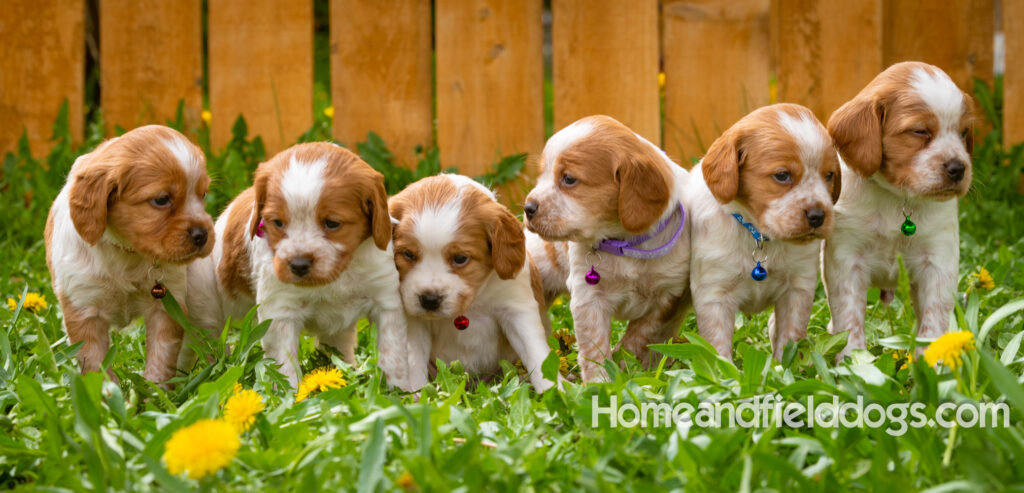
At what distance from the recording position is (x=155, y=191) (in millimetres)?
4289

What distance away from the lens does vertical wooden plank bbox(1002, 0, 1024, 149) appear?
766cm

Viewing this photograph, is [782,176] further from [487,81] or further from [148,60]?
[148,60]

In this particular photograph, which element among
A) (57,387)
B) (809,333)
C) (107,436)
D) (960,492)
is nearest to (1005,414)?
(960,492)

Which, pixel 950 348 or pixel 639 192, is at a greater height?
pixel 639 192

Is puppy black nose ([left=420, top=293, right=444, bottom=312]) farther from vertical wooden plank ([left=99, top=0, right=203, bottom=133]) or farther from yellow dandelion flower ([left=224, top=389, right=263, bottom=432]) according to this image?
vertical wooden plank ([left=99, top=0, right=203, bottom=133])

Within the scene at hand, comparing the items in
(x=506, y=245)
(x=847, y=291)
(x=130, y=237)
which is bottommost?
(x=847, y=291)

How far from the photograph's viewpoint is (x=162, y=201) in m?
4.34

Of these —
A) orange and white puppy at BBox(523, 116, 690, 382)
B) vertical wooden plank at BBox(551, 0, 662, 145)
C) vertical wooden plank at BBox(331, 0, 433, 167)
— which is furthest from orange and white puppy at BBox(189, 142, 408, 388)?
vertical wooden plank at BBox(551, 0, 662, 145)

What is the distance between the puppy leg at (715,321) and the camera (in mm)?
4531

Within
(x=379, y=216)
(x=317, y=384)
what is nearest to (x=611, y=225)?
(x=379, y=216)

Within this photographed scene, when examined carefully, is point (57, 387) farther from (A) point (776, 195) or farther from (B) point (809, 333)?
(B) point (809, 333)

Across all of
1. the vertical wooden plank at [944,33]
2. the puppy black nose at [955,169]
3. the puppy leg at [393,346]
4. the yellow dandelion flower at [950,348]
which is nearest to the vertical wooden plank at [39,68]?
the puppy leg at [393,346]

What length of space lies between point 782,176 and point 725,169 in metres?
0.22

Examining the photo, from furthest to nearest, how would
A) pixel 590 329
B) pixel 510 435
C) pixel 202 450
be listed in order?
pixel 590 329, pixel 510 435, pixel 202 450
